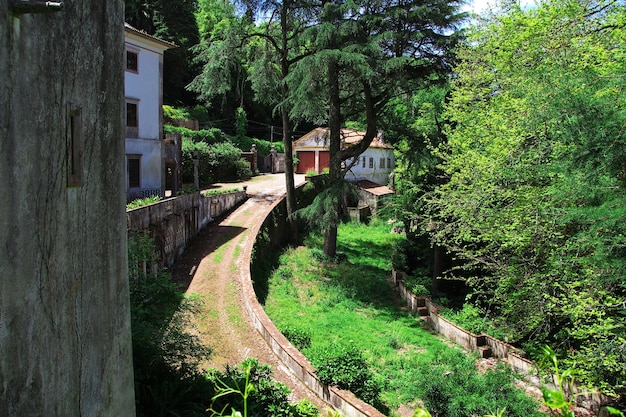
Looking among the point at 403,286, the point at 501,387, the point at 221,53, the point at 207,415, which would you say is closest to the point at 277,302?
the point at 403,286

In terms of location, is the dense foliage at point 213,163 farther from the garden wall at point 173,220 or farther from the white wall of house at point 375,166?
the white wall of house at point 375,166

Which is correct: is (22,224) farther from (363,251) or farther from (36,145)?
(363,251)

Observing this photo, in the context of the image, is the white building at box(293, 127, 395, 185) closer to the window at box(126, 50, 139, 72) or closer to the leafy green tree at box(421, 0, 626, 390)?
Answer: the window at box(126, 50, 139, 72)

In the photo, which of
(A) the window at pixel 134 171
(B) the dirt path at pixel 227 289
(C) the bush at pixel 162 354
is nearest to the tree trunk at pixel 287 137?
(B) the dirt path at pixel 227 289

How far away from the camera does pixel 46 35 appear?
4.29m

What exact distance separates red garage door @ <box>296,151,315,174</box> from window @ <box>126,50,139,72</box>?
21053 millimetres

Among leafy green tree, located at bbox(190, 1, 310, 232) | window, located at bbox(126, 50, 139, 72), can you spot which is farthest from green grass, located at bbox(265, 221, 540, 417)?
window, located at bbox(126, 50, 139, 72)

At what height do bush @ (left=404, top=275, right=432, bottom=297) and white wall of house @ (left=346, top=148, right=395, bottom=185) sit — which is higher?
white wall of house @ (left=346, top=148, right=395, bottom=185)

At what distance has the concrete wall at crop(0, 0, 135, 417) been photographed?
13.2ft

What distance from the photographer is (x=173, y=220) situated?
16.8 metres

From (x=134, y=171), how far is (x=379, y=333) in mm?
12836

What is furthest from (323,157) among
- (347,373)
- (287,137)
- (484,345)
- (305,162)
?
(347,373)

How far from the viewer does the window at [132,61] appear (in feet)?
66.3

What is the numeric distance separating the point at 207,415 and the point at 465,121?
13.6 metres
